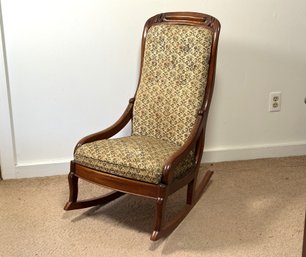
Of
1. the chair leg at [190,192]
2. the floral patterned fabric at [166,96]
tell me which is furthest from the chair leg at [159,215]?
the chair leg at [190,192]

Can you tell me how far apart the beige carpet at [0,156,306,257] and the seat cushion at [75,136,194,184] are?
0.30 meters

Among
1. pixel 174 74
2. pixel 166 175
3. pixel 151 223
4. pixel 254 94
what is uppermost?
pixel 174 74

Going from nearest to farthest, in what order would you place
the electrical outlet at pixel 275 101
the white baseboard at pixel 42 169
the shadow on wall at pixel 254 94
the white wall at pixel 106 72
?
1. the white wall at pixel 106 72
2. the white baseboard at pixel 42 169
3. the shadow on wall at pixel 254 94
4. the electrical outlet at pixel 275 101

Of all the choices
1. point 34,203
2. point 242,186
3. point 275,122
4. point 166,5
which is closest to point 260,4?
point 166,5

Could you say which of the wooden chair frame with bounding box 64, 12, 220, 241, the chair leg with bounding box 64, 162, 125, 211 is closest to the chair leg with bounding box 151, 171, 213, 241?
the wooden chair frame with bounding box 64, 12, 220, 241

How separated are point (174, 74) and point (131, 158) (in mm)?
563

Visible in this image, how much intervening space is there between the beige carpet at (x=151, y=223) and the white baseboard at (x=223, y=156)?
5cm

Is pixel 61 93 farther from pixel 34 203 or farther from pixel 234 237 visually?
pixel 234 237

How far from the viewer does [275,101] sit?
2.78 metres

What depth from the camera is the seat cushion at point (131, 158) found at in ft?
5.92

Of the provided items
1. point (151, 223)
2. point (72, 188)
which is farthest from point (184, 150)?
point (72, 188)

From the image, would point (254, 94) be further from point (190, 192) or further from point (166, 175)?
point (166, 175)

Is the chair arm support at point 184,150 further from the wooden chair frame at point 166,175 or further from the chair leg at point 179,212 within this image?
the chair leg at point 179,212

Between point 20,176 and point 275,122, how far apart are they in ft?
5.48
